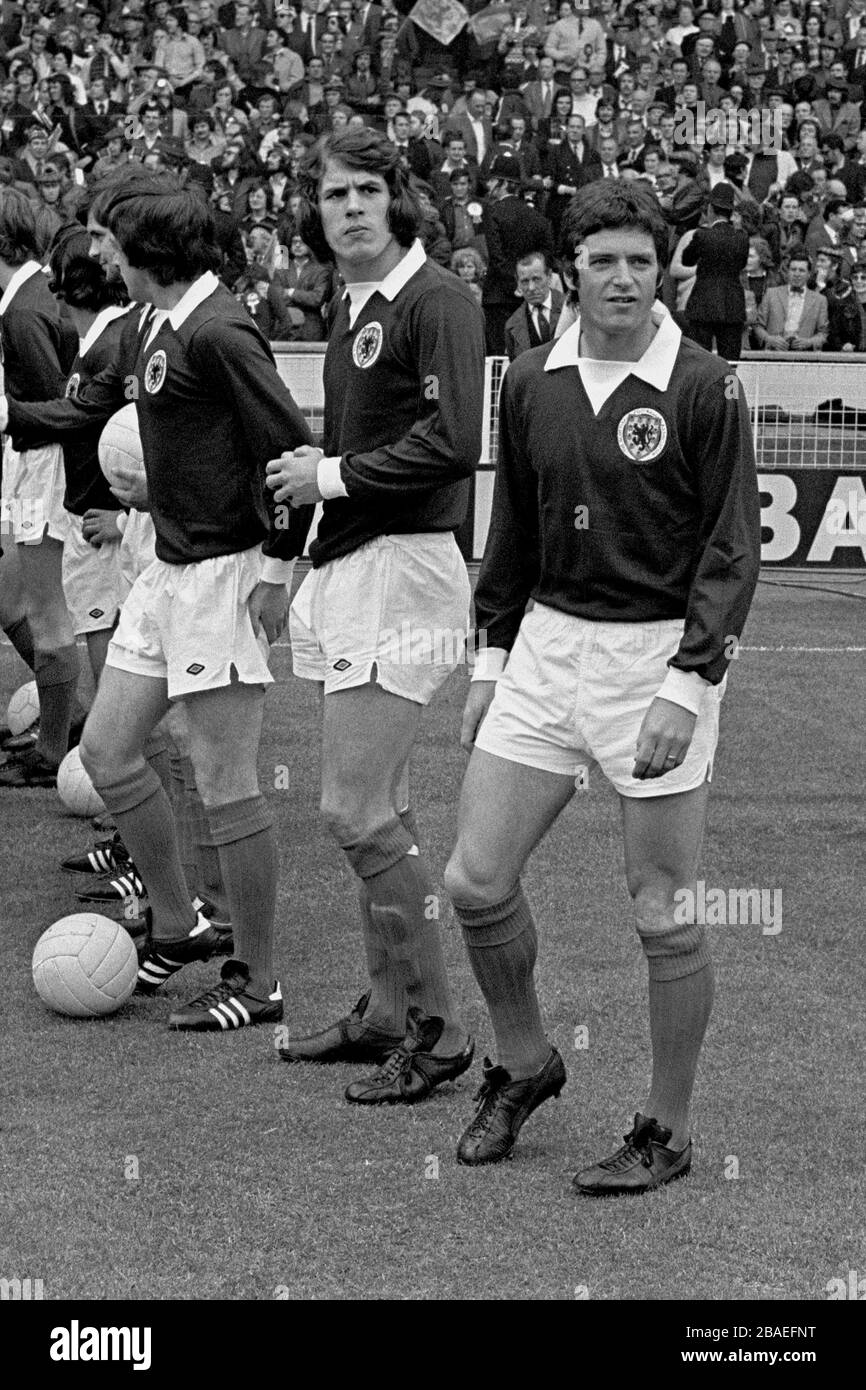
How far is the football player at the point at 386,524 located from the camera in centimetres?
468

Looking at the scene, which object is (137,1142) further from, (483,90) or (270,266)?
(483,90)

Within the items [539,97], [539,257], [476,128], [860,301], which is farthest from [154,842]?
[539,97]

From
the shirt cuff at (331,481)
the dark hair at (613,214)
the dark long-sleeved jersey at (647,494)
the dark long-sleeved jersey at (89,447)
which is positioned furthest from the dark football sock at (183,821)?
the dark hair at (613,214)

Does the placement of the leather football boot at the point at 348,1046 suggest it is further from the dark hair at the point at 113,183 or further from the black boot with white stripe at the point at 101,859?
the dark hair at the point at 113,183

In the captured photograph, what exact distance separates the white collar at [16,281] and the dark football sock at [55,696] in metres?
1.47

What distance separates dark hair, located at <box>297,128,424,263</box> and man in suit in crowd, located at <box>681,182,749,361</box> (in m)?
12.5

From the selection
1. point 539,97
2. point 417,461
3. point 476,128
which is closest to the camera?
point 417,461

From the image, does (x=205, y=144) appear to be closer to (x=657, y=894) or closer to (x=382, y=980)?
(x=382, y=980)

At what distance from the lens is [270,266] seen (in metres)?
18.8

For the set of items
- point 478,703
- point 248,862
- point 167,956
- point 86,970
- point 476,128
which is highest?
point 478,703

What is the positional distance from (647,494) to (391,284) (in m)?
1.05

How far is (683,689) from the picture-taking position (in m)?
4.02

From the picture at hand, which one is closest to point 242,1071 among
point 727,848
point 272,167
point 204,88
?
point 727,848

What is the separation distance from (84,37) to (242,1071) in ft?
70.3
